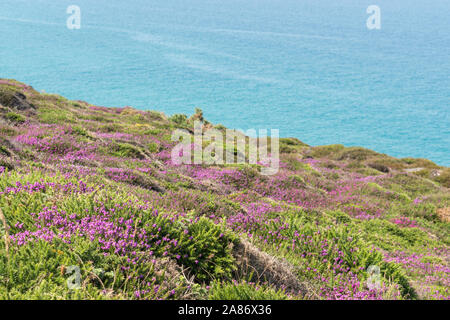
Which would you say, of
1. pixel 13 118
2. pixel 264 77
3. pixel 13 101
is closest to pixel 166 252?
pixel 13 118

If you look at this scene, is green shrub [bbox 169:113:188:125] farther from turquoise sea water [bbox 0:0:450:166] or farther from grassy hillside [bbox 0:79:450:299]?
turquoise sea water [bbox 0:0:450:166]

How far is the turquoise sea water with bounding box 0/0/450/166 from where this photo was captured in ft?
295

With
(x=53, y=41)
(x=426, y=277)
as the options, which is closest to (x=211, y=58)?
(x=53, y=41)

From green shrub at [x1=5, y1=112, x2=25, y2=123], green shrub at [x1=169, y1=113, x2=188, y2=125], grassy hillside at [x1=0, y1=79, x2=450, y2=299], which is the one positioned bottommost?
green shrub at [x1=169, y1=113, x2=188, y2=125]

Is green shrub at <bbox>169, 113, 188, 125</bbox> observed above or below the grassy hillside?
below

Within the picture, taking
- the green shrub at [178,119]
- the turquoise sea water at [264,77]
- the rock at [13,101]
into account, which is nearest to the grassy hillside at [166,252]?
the rock at [13,101]

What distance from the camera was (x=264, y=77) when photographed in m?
123

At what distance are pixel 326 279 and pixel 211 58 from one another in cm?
14094

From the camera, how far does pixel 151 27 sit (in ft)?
641

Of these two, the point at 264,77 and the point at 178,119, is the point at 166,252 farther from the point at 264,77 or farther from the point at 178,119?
the point at 264,77

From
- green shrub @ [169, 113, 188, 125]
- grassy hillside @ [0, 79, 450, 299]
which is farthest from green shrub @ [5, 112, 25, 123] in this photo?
green shrub @ [169, 113, 188, 125]

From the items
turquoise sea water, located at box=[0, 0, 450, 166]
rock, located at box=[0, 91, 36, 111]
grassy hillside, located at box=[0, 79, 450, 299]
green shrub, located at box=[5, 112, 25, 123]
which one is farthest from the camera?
turquoise sea water, located at box=[0, 0, 450, 166]
